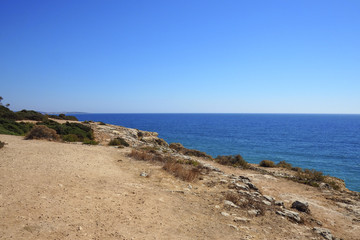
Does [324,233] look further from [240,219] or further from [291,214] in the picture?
[240,219]

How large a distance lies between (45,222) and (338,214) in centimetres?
1305

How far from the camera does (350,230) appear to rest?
8.90 m

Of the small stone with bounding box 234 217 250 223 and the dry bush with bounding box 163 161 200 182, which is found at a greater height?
the dry bush with bounding box 163 161 200 182

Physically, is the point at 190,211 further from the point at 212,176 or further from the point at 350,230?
the point at 350,230

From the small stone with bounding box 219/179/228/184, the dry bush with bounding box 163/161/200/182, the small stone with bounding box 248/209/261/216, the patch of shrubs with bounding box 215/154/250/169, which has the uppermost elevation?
the dry bush with bounding box 163/161/200/182

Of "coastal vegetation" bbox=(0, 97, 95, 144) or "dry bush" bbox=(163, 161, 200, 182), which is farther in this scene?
"coastal vegetation" bbox=(0, 97, 95, 144)

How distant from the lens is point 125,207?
7570mm

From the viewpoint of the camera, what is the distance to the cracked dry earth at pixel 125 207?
20.2ft

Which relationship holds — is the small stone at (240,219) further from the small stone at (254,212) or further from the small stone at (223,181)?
the small stone at (223,181)

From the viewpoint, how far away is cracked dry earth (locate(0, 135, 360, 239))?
6164mm

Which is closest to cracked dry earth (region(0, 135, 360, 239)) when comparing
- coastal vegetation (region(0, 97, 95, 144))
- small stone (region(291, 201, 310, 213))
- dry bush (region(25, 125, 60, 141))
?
small stone (region(291, 201, 310, 213))

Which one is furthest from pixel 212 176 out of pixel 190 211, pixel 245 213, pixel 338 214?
pixel 338 214

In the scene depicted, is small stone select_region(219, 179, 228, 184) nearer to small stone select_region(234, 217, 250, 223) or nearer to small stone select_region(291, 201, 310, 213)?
small stone select_region(291, 201, 310, 213)

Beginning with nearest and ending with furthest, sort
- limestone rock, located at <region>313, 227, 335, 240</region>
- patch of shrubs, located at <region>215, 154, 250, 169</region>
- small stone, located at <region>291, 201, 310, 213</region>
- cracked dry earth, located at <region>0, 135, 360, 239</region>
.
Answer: cracked dry earth, located at <region>0, 135, 360, 239</region>, limestone rock, located at <region>313, 227, 335, 240</region>, small stone, located at <region>291, 201, 310, 213</region>, patch of shrubs, located at <region>215, 154, 250, 169</region>
